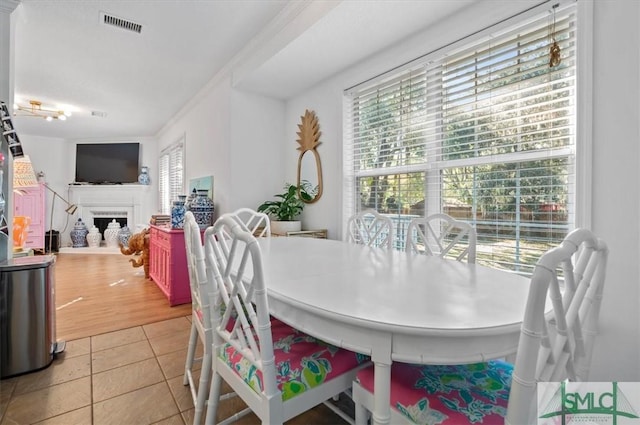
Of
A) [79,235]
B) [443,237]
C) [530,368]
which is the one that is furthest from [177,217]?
[79,235]

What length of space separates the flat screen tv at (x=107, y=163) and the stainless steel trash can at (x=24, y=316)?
17.5ft

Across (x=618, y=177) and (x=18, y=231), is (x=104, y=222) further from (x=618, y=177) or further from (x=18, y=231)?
(x=618, y=177)

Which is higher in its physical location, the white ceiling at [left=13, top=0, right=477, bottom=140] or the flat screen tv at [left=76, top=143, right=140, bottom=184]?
the white ceiling at [left=13, top=0, right=477, bottom=140]

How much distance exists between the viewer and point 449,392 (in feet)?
2.87

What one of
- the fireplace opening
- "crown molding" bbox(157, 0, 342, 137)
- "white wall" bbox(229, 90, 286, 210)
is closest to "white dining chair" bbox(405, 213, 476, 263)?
"crown molding" bbox(157, 0, 342, 137)

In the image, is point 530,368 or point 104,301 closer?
point 530,368

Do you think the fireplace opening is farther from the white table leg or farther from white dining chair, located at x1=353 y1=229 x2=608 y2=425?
the white table leg

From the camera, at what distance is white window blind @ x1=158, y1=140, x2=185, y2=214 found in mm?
5080

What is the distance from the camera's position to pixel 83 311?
292cm

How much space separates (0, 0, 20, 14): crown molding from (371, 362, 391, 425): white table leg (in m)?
3.10

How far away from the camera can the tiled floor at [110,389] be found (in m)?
1.49

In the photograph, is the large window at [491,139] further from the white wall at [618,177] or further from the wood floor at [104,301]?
the wood floor at [104,301]

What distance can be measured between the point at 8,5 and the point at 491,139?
10.7ft

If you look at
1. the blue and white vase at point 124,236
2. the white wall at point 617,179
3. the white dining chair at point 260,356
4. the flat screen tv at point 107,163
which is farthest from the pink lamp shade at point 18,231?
the flat screen tv at point 107,163
